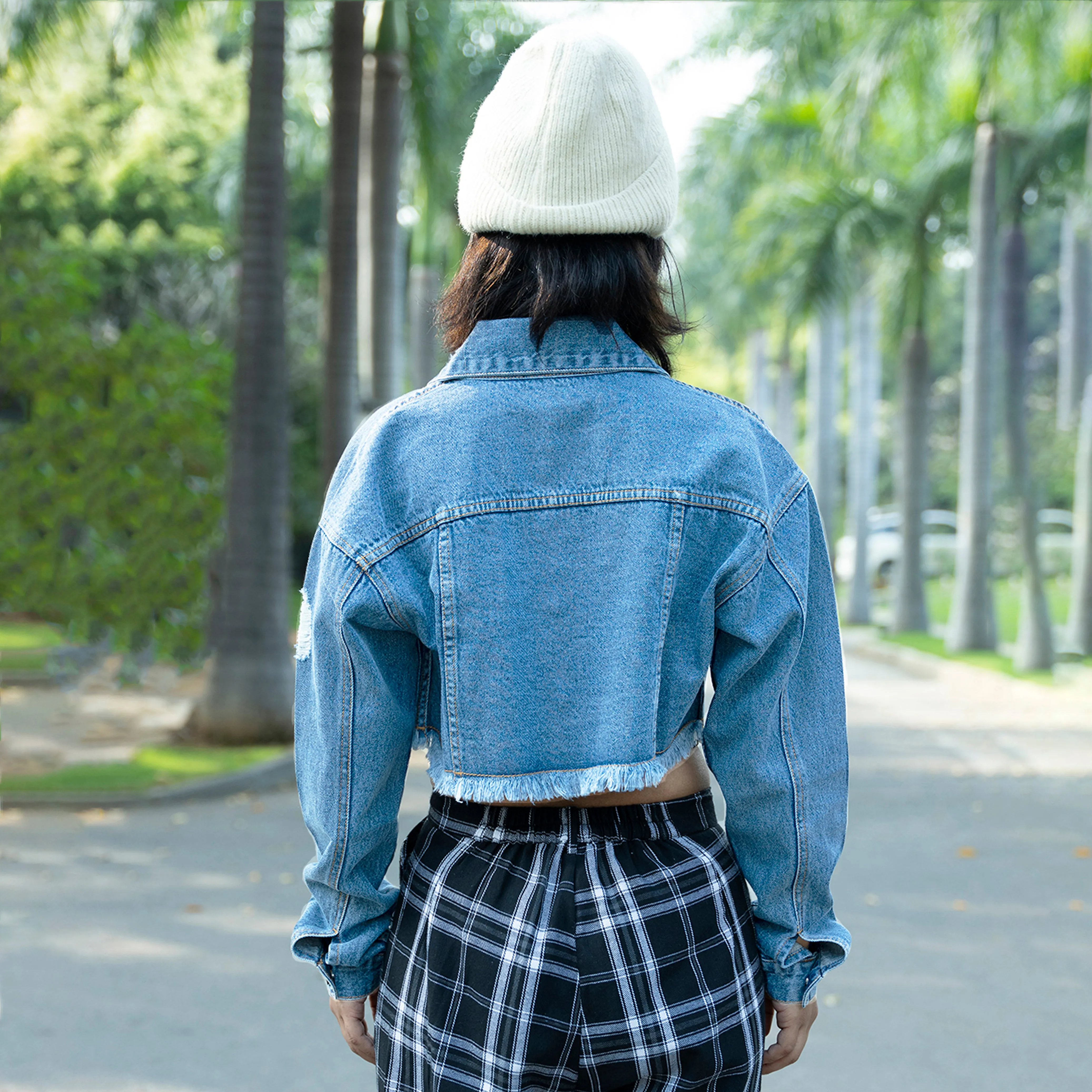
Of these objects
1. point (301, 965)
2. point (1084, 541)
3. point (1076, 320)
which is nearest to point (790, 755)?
point (301, 965)

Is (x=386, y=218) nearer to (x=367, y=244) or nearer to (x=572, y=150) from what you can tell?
(x=367, y=244)

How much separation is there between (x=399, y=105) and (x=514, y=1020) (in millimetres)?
11592

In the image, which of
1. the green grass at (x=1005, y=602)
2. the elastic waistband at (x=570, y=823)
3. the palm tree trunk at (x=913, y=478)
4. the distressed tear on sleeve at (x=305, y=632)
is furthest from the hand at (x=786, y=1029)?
the palm tree trunk at (x=913, y=478)

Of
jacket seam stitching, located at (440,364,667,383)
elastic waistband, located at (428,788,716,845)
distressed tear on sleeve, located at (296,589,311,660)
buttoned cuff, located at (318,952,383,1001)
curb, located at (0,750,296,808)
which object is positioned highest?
jacket seam stitching, located at (440,364,667,383)

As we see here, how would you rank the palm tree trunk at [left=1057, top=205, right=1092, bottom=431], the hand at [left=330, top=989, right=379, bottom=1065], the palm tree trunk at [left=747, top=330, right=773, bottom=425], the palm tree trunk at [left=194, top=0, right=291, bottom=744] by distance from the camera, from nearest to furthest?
1. the hand at [left=330, top=989, right=379, bottom=1065]
2. the palm tree trunk at [left=194, top=0, right=291, bottom=744]
3. the palm tree trunk at [left=1057, top=205, right=1092, bottom=431]
4. the palm tree trunk at [left=747, top=330, right=773, bottom=425]

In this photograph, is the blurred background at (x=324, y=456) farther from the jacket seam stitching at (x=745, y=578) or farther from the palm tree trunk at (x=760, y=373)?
the palm tree trunk at (x=760, y=373)

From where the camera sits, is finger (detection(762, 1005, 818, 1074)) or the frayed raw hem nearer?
the frayed raw hem

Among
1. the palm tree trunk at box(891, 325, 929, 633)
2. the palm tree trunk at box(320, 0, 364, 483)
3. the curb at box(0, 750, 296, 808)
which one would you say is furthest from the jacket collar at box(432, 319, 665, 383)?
the palm tree trunk at box(891, 325, 929, 633)

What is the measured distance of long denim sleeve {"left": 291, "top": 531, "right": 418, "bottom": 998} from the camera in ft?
5.36

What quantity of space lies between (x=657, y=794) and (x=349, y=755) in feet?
1.38

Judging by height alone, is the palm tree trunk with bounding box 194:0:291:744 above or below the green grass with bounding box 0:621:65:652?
above

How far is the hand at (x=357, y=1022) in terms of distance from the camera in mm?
1778

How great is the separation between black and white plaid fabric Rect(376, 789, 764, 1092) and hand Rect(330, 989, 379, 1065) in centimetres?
8

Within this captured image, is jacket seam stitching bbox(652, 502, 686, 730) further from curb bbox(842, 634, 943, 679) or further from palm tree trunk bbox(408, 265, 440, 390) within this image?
palm tree trunk bbox(408, 265, 440, 390)
